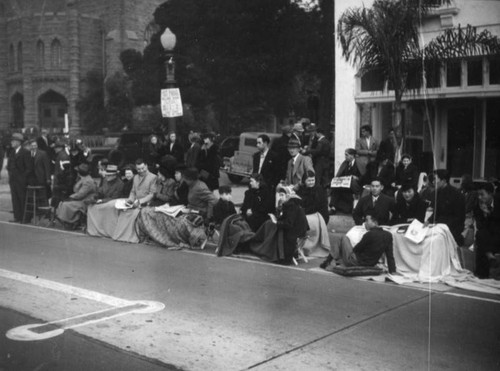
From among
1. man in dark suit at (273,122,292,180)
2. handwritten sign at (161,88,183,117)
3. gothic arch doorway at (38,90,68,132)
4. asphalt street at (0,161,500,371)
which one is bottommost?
asphalt street at (0,161,500,371)

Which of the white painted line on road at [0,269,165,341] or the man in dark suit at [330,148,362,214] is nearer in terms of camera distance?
the white painted line on road at [0,269,165,341]

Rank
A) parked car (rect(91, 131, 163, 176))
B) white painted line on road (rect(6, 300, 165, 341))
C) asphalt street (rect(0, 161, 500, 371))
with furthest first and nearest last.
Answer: parked car (rect(91, 131, 163, 176)), white painted line on road (rect(6, 300, 165, 341)), asphalt street (rect(0, 161, 500, 371))

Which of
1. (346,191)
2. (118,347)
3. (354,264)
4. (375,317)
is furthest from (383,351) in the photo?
(346,191)

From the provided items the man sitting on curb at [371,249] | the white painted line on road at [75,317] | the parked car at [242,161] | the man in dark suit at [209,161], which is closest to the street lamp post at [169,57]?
the man in dark suit at [209,161]

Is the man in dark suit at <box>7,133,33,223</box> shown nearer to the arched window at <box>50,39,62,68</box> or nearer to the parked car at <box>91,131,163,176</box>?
the parked car at <box>91,131,163,176</box>

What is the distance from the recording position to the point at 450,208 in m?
9.36

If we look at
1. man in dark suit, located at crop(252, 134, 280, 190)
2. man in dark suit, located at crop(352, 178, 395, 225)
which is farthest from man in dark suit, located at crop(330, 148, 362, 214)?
man in dark suit, located at crop(352, 178, 395, 225)

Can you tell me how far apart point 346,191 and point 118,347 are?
814 cm

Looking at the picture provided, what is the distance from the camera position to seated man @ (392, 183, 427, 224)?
30.9 feet

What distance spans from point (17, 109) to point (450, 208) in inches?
1852

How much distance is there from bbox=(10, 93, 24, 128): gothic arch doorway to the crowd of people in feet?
123

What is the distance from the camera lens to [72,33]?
4766 centimetres

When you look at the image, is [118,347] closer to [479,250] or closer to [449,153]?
[479,250]

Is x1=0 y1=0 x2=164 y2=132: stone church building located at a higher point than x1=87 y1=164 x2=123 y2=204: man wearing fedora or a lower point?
higher
